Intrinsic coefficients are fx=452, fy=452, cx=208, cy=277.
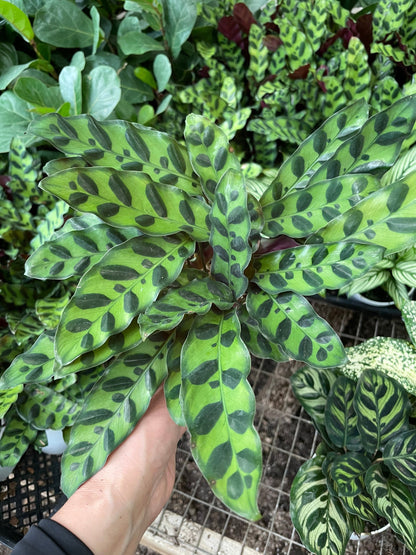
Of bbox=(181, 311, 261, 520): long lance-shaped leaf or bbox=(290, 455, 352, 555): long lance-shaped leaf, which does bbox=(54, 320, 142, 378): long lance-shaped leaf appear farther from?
bbox=(290, 455, 352, 555): long lance-shaped leaf

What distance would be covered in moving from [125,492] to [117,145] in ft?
1.73

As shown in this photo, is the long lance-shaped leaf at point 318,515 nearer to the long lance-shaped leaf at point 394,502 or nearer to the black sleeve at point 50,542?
the long lance-shaped leaf at point 394,502

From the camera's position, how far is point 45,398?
2.96ft

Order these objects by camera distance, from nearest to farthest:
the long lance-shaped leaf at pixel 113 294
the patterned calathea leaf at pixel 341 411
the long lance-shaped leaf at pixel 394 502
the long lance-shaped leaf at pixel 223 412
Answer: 1. the long lance-shaped leaf at pixel 223 412
2. the long lance-shaped leaf at pixel 113 294
3. the long lance-shaped leaf at pixel 394 502
4. the patterned calathea leaf at pixel 341 411

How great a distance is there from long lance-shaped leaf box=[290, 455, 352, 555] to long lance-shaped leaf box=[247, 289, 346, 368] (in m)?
0.42

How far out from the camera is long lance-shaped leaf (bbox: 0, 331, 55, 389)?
2.24 ft

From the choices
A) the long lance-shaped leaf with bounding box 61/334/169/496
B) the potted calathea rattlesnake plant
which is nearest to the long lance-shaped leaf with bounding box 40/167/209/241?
the potted calathea rattlesnake plant

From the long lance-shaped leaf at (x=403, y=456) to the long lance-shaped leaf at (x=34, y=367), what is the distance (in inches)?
24.1

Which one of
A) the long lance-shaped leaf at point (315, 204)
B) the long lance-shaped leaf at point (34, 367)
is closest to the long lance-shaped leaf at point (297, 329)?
the long lance-shaped leaf at point (315, 204)

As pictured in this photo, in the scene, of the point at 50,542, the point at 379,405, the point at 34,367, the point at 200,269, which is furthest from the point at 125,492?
the point at 379,405

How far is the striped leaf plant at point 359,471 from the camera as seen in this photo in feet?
2.58

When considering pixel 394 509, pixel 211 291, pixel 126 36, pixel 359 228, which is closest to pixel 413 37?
pixel 126 36

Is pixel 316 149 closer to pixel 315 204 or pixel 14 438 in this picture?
pixel 315 204

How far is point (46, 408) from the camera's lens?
2.93 feet
